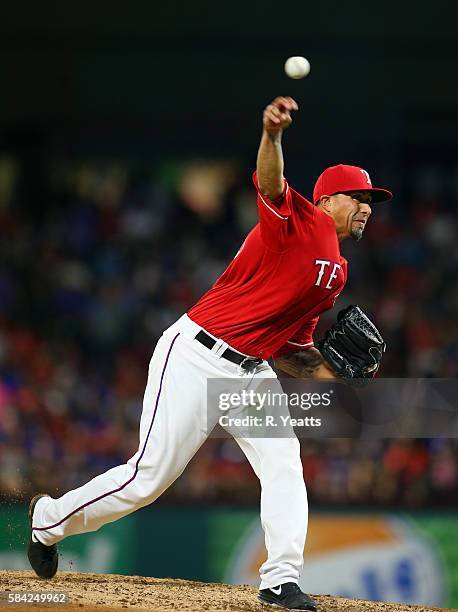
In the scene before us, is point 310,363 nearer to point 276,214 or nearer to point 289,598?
point 276,214

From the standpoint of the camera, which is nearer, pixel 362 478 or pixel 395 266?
pixel 362 478

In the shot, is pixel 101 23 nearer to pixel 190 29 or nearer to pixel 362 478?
pixel 190 29

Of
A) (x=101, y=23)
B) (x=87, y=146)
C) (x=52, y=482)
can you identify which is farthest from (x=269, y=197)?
(x=87, y=146)

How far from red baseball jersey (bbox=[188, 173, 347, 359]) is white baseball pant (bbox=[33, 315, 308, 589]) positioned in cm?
11

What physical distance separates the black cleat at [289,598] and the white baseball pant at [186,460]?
0.03m

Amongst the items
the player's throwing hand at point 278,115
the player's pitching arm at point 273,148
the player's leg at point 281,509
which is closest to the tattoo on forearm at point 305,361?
the player's leg at point 281,509

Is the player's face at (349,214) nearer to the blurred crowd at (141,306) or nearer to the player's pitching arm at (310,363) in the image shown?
the player's pitching arm at (310,363)

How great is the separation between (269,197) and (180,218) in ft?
26.7

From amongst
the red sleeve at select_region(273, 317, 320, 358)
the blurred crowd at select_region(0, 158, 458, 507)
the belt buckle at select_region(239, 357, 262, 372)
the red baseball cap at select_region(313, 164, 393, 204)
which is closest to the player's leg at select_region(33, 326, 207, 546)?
the belt buckle at select_region(239, 357, 262, 372)

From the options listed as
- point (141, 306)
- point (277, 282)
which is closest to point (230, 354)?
point (277, 282)

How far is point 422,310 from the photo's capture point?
10438mm

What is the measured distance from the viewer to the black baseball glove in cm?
455

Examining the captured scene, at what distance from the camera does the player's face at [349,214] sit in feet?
14.0

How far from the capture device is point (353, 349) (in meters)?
4.56
